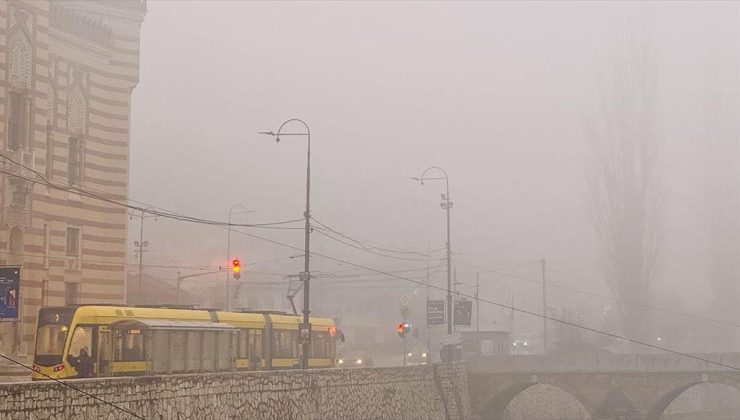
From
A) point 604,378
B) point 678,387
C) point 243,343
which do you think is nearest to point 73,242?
point 243,343

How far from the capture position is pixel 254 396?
39125 mm

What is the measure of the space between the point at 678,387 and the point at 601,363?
536cm

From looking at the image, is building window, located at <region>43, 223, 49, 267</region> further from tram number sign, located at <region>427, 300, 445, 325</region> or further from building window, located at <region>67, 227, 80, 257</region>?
tram number sign, located at <region>427, 300, 445, 325</region>

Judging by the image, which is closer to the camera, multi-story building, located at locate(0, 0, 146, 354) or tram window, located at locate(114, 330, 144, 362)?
tram window, located at locate(114, 330, 144, 362)

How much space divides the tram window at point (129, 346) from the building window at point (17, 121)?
1233 cm

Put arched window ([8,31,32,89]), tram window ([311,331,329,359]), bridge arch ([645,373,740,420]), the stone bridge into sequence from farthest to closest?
the stone bridge, bridge arch ([645,373,740,420]), tram window ([311,331,329,359]), arched window ([8,31,32,89])

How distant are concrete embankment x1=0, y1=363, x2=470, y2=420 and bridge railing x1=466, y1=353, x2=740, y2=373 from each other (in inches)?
305

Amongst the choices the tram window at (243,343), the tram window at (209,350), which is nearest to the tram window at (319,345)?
the tram window at (243,343)

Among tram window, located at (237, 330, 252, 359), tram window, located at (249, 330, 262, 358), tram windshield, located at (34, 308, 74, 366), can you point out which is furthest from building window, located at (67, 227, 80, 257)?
tram windshield, located at (34, 308, 74, 366)

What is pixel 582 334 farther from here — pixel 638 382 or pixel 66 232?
pixel 66 232

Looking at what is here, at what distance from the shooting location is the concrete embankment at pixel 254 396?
27.2 meters

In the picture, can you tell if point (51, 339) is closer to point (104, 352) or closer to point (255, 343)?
point (104, 352)

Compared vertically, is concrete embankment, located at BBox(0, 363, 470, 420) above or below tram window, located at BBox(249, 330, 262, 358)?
below

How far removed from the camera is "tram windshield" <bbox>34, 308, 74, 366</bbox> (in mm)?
37031
